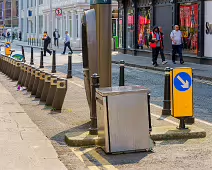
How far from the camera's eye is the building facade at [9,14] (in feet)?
372

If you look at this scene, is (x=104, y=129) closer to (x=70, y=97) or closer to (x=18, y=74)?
(x=70, y=97)

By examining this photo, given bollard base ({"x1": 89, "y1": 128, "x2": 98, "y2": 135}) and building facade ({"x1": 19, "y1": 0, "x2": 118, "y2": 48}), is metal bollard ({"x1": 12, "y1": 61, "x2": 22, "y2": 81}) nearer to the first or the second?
bollard base ({"x1": 89, "y1": 128, "x2": 98, "y2": 135})

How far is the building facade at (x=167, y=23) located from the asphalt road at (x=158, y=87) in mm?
3123

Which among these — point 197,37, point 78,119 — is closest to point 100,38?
point 78,119

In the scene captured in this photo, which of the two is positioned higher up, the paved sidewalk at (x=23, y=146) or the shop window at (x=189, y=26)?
the shop window at (x=189, y=26)

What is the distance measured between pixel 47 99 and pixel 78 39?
4004 centimetres

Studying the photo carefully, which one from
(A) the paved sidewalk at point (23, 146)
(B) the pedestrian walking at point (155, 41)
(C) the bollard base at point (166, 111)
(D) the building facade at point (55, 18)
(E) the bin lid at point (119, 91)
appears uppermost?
(D) the building facade at point (55, 18)

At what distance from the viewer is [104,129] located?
7.88 meters

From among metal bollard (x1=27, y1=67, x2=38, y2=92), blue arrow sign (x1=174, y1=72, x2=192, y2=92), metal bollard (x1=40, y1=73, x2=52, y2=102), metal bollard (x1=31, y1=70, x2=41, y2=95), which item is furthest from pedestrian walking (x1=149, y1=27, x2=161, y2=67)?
blue arrow sign (x1=174, y1=72, x2=192, y2=92)

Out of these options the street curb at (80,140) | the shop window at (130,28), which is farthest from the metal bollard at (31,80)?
the shop window at (130,28)

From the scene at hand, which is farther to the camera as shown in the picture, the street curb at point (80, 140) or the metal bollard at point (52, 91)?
the metal bollard at point (52, 91)

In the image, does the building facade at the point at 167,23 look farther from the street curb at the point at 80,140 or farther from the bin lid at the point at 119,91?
the bin lid at the point at 119,91

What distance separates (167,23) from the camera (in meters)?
28.3

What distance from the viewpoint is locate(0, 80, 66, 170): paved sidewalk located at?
711 cm
